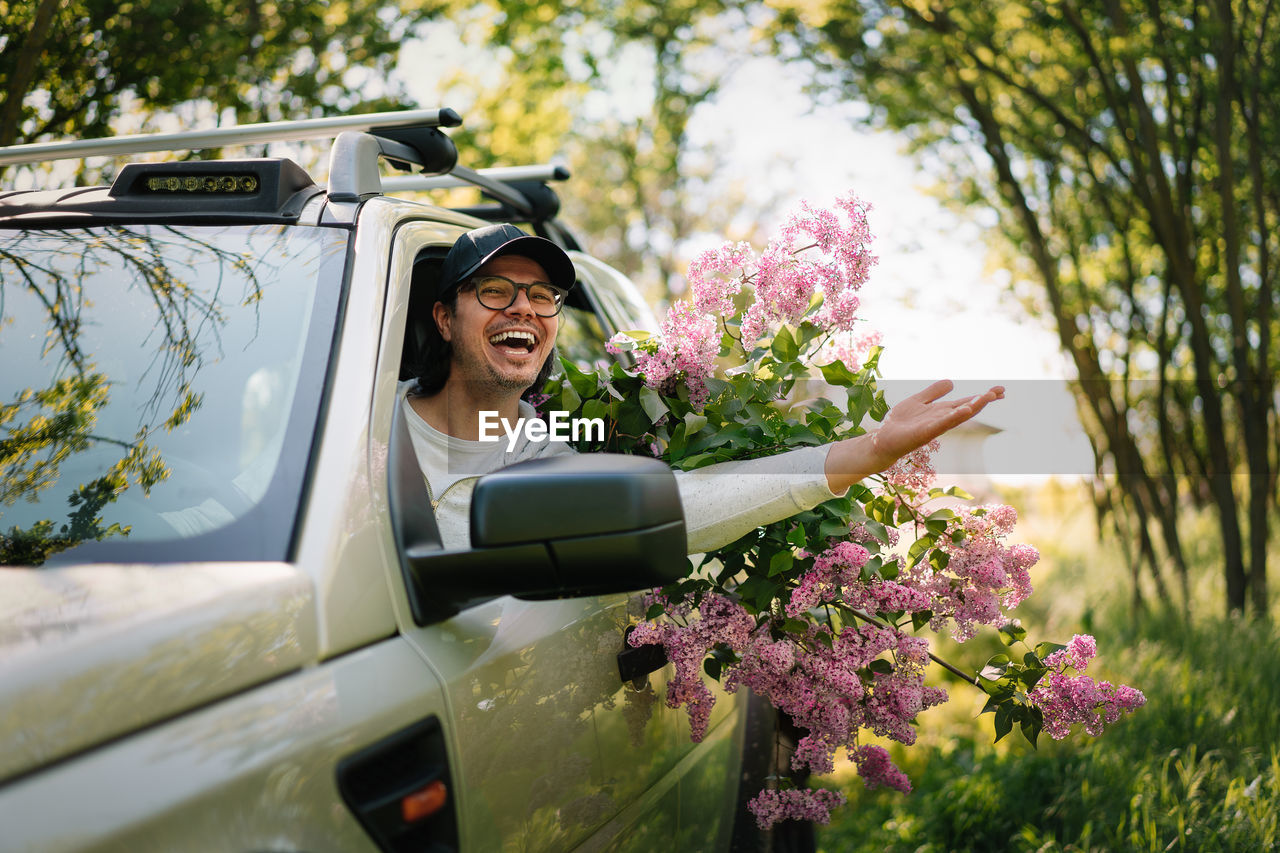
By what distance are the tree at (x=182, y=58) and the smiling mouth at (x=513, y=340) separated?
2.76 meters

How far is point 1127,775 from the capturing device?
4176 mm

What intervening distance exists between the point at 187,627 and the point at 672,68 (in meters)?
12.8

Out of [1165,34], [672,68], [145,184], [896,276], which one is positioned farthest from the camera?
[672,68]

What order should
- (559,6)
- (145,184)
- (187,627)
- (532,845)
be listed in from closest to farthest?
1. (187,627)
2. (532,845)
3. (145,184)
4. (559,6)

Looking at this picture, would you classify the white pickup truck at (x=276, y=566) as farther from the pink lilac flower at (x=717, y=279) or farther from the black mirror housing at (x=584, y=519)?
the pink lilac flower at (x=717, y=279)

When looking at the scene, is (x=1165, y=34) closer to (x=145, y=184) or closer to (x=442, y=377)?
(x=442, y=377)

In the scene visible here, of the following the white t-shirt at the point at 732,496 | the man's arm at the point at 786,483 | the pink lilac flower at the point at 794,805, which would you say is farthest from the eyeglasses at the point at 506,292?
the pink lilac flower at the point at 794,805

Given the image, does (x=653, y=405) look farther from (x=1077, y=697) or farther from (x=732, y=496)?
(x=1077, y=697)

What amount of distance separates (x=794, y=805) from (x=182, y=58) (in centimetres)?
489

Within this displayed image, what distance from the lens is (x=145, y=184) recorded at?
2.28 m

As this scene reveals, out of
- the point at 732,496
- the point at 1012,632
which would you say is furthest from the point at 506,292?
the point at 1012,632

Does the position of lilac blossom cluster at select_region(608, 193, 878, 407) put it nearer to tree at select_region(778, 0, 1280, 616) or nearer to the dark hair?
the dark hair

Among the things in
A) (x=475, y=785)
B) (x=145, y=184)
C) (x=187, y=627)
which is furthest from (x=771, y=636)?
(x=145, y=184)

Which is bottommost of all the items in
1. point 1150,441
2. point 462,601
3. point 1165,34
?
point 1150,441
